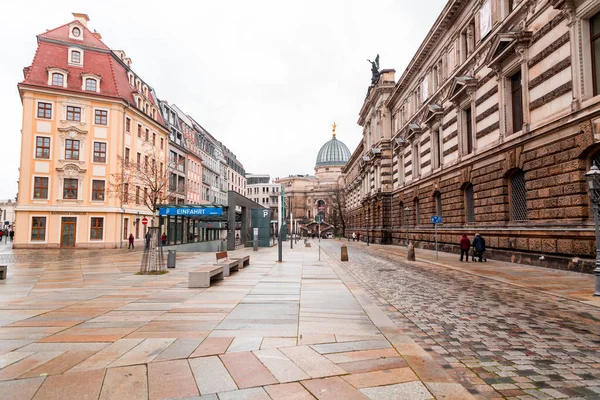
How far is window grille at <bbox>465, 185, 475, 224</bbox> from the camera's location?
26156mm

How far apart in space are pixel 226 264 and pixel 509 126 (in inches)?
617

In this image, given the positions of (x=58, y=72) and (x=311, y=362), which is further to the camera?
(x=58, y=72)

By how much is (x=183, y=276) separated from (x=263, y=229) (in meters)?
25.9

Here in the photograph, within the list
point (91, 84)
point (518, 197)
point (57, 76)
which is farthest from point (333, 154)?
point (518, 197)

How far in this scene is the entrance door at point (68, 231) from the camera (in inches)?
1499

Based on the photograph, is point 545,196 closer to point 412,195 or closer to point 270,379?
point 270,379

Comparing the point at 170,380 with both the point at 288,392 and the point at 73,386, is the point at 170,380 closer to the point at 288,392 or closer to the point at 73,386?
the point at 73,386

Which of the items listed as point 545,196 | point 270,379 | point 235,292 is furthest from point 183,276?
point 545,196

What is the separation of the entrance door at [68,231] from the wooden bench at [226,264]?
90.8 ft

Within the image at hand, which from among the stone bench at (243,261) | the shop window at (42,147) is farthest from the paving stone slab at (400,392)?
the shop window at (42,147)

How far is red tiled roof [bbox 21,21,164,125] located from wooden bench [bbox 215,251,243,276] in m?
30.1

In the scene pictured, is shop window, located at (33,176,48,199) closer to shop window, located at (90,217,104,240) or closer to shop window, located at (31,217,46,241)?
shop window, located at (31,217,46,241)

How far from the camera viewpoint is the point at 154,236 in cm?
1633

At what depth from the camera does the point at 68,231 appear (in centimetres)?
3834
